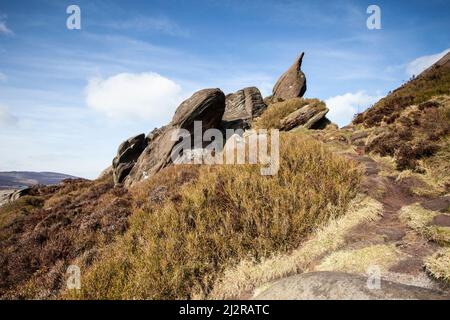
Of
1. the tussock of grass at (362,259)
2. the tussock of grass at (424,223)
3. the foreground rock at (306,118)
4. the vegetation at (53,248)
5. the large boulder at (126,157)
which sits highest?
the foreground rock at (306,118)

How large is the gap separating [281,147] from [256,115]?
1262cm

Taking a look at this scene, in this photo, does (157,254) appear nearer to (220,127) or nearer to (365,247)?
(365,247)

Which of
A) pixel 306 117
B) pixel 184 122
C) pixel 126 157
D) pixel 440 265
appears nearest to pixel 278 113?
pixel 306 117

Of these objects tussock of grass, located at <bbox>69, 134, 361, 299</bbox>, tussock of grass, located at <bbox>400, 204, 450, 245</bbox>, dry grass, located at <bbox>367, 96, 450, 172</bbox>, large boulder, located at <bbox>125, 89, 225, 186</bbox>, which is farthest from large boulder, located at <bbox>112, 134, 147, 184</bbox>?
tussock of grass, located at <bbox>400, 204, 450, 245</bbox>

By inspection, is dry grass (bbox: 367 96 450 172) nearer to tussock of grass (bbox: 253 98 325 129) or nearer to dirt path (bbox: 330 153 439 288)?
dirt path (bbox: 330 153 439 288)

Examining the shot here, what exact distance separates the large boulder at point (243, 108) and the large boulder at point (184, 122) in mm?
1738

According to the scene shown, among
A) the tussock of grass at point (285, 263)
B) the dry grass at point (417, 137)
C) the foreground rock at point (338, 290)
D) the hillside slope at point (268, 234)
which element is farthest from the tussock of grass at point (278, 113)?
the foreground rock at point (338, 290)

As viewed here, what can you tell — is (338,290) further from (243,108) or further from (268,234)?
(243,108)

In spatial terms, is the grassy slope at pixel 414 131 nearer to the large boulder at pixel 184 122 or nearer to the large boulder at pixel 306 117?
the large boulder at pixel 306 117

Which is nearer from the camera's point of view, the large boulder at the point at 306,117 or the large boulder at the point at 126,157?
the large boulder at the point at 306,117

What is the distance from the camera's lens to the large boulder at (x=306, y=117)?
1666 centimetres

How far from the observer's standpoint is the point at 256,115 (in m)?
20.6

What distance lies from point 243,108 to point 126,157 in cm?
961

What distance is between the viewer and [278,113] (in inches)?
706
